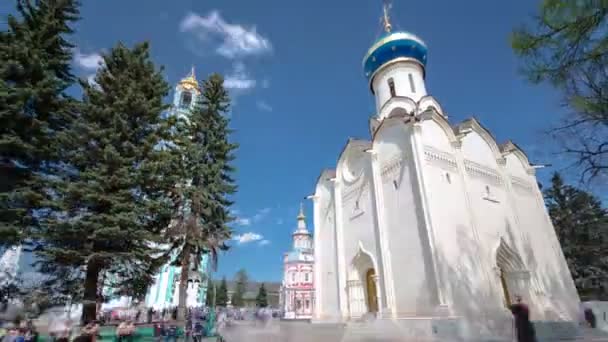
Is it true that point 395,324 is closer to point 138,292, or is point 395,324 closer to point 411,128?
point 411,128

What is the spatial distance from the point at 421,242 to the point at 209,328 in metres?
10.2

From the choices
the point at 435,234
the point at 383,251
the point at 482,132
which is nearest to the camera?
the point at 435,234

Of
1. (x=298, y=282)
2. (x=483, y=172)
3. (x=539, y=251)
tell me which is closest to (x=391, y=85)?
(x=483, y=172)

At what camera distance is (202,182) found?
45.8ft

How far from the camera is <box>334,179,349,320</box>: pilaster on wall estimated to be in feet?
45.2

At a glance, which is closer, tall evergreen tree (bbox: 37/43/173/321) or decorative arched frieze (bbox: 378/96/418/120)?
tall evergreen tree (bbox: 37/43/173/321)

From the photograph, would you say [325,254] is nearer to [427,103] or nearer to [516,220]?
[516,220]

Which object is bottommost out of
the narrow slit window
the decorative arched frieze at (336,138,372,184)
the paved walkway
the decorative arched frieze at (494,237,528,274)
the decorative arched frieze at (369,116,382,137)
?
the paved walkway

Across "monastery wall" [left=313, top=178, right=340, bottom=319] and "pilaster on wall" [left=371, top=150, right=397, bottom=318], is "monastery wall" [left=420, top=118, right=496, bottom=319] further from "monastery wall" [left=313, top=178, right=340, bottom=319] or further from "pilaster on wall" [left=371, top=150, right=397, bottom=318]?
"monastery wall" [left=313, top=178, right=340, bottom=319]

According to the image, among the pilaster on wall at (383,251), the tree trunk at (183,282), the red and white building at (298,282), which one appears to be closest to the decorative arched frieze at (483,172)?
the pilaster on wall at (383,251)

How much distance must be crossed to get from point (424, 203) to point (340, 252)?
525cm

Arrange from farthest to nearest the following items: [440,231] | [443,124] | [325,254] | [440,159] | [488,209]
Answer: [325,254], [443,124], [488,209], [440,159], [440,231]

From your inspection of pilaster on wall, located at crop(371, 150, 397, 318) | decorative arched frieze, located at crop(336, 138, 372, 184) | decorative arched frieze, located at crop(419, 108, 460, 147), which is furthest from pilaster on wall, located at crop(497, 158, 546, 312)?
decorative arched frieze, located at crop(336, 138, 372, 184)

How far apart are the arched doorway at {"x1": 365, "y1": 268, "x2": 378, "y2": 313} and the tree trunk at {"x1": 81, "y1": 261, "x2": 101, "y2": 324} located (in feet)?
34.3
